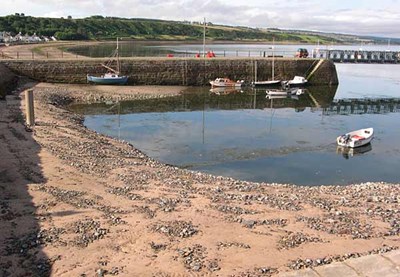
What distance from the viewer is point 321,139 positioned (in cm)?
2858

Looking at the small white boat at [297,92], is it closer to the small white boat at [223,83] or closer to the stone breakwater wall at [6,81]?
the small white boat at [223,83]

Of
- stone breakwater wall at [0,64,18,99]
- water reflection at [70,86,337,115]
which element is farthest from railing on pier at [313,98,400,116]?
stone breakwater wall at [0,64,18,99]

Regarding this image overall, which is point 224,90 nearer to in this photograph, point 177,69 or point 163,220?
point 177,69

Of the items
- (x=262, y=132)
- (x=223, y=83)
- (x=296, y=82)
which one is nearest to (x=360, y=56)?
(x=296, y=82)

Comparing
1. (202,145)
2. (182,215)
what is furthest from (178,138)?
(182,215)

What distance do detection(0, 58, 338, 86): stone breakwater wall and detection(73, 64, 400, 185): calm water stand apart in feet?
15.6

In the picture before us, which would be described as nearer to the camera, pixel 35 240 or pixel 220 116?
pixel 35 240

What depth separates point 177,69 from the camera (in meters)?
54.2

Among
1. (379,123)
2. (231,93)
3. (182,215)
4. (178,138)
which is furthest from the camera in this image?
(231,93)

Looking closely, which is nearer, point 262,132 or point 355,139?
point 355,139

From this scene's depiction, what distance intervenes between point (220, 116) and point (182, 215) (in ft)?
81.8

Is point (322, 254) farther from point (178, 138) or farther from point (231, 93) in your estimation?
point (231, 93)

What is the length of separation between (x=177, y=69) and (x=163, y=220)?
144 ft

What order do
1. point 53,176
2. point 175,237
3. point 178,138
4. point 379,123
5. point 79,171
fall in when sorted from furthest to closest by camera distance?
point 379,123 → point 178,138 → point 79,171 → point 53,176 → point 175,237
